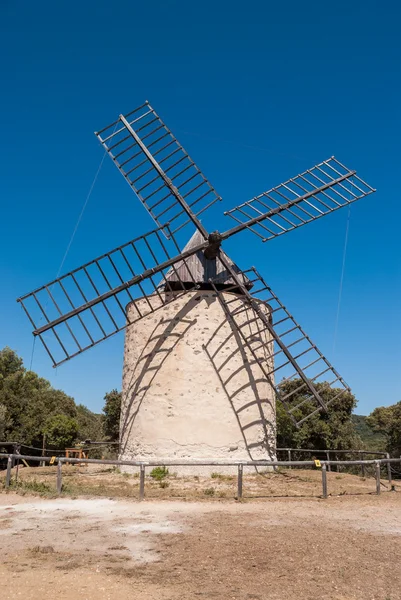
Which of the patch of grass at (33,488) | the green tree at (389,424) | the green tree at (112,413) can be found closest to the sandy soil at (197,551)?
the patch of grass at (33,488)

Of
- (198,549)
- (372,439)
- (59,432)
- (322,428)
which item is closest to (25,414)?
(59,432)

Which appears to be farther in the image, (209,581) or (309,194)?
(309,194)

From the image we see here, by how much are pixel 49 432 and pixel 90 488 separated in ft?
53.5

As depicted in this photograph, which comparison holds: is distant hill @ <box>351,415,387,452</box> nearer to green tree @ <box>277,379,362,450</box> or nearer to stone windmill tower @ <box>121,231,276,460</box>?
green tree @ <box>277,379,362,450</box>

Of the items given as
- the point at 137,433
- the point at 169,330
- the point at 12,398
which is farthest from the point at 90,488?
the point at 12,398

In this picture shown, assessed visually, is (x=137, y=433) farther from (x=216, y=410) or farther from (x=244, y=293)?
(x=244, y=293)

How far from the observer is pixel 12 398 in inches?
1073

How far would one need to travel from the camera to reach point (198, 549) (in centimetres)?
562

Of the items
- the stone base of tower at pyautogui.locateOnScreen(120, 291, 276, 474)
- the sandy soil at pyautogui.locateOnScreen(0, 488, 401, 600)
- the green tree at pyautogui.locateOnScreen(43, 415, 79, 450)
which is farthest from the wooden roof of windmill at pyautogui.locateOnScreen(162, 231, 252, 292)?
the green tree at pyautogui.locateOnScreen(43, 415, 79, 450)

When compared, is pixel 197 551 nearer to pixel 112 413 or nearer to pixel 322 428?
pixel 322 428

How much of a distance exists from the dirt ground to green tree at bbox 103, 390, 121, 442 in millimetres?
20319

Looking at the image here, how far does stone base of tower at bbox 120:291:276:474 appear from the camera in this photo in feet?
41.5

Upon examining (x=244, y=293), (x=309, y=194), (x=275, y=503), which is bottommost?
(x=275, y=503)

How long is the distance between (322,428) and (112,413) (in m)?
12.4
